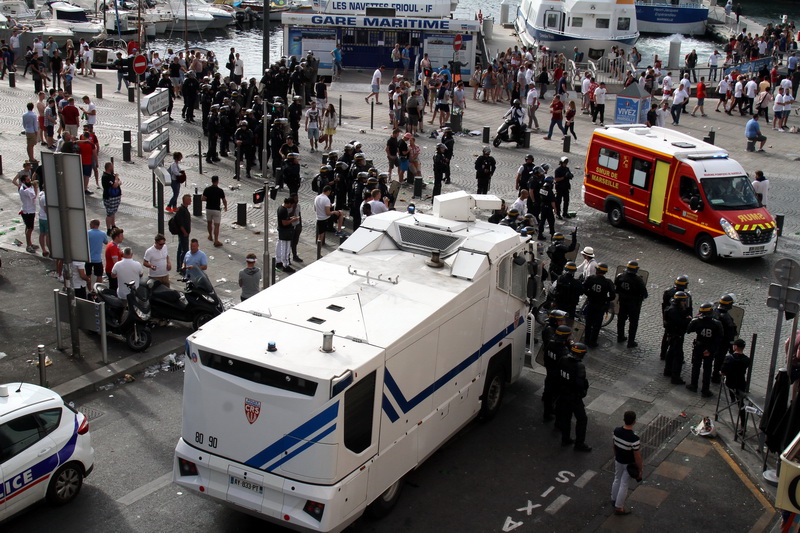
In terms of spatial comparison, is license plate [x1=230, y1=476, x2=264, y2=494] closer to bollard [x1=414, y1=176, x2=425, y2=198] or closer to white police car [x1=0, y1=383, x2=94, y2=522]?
white police car [x1=0, y1=383, x2=94, y2=522]

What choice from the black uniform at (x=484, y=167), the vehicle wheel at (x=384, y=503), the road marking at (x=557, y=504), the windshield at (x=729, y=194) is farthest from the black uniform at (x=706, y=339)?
the black uniform at (x=484, y=167)

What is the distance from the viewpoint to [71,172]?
13914 mm

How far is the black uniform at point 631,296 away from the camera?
15984 millimetres

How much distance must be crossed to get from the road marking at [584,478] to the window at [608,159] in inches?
466

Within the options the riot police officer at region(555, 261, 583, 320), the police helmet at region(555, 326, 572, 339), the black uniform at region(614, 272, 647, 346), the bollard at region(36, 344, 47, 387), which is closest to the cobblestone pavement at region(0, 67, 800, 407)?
the black uniform at region(614, 272, 647, 346)

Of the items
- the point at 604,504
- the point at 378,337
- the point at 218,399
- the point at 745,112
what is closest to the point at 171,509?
the point at 218,399

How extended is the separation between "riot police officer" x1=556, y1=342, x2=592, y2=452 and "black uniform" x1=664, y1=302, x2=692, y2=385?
2.81 m

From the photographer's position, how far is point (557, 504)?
11.5 metres

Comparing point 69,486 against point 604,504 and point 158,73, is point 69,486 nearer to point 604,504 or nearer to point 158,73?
point 604,504

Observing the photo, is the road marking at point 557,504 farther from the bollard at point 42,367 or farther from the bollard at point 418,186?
the bollard at point 418,186

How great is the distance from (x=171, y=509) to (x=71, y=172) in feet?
18.3

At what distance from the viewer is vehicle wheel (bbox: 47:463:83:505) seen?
10.7 meters

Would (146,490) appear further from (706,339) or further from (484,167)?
(484,167)

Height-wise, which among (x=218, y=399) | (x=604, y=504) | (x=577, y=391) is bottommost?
(x=604, y=504)
